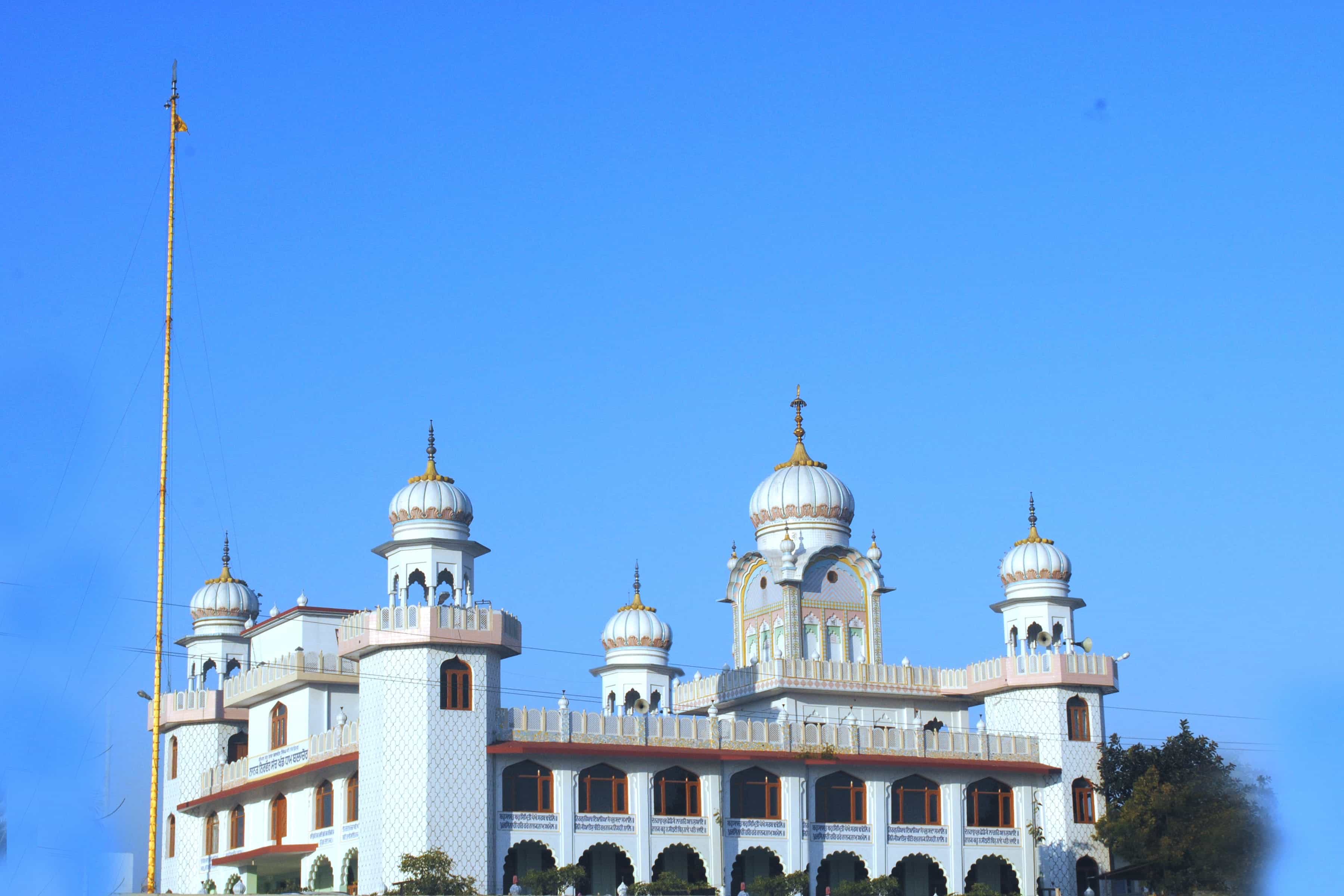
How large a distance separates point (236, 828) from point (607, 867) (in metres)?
16.7

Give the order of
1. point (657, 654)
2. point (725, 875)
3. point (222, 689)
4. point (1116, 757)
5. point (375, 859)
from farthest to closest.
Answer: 1. point (657, 654)
2. point (222, 689)
3. point (1116, 757)
4. point (725, 875)
5. point (375, 859)

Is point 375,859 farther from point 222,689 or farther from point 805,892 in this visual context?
point 222,689

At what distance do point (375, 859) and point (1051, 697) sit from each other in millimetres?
Result: 24846

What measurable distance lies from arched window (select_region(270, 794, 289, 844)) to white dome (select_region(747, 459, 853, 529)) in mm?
21578

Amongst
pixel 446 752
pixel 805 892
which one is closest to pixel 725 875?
pixel 805 892

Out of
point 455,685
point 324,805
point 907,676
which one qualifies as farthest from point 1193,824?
point 324,805

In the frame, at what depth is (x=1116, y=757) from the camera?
6481cm

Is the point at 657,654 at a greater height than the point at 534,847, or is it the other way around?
the point at 657,654

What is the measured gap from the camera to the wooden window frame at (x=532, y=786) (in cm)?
5716

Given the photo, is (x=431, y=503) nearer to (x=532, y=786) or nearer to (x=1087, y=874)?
(x=532, y=786)

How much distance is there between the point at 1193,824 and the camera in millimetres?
59688

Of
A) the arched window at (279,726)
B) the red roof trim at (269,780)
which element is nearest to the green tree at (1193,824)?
the red roof trim at (269,780)

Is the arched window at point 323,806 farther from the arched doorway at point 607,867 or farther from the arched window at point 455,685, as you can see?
the arched doorway at point 607,867

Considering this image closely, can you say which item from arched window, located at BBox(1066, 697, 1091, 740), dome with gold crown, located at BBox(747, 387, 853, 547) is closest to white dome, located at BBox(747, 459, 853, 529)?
dome with gold crown, located at BBox(747, 387, 853, 547)
